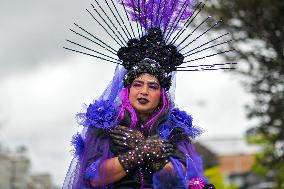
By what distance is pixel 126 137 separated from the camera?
4.42m

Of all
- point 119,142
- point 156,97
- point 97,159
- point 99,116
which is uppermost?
point 156,97

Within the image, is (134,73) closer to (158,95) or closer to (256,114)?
(158,95)

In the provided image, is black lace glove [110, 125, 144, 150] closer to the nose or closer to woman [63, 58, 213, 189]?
woman [63, 58, 213, 189]

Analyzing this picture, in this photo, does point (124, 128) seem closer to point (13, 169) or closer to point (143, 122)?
point (143, 122)

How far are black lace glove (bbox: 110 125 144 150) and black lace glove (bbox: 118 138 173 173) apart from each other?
76 millimetres

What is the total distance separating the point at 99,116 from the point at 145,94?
1.14 feet

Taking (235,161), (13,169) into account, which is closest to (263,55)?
(13,169)

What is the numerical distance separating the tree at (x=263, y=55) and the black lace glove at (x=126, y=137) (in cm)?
798

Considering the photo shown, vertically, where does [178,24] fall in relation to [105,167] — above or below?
above

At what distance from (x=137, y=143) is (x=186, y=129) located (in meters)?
0.45

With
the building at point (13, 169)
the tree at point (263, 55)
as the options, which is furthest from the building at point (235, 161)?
the tree at point (263, 55)

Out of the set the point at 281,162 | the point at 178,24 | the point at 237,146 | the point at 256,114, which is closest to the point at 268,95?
the point at 256,114

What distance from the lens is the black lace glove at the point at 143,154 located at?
427 cm

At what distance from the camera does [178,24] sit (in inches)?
193
